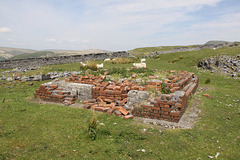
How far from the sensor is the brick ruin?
5.48 meters

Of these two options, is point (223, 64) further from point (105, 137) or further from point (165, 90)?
point (105, 137)

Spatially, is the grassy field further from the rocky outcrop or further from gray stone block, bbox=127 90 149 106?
the rocky outcrop

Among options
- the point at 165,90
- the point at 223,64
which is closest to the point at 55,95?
the point at 165,90

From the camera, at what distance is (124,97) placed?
22.6 ft

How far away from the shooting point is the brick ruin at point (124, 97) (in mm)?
5484

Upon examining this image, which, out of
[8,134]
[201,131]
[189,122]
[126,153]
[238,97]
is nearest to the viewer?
[126,153]

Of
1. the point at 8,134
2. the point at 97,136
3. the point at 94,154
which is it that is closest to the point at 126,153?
the point at 94,154

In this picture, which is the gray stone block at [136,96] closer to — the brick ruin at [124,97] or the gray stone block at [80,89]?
the brick ruin at [124,97]

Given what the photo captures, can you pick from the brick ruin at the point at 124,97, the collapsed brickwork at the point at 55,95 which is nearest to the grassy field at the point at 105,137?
the brick ruin at the point at 124,97

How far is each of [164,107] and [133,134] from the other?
1573 mm

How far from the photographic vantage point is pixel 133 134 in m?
4.53

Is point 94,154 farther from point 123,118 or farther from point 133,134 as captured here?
point 123,118

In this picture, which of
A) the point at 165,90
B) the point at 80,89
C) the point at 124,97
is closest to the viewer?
the point at 165,90

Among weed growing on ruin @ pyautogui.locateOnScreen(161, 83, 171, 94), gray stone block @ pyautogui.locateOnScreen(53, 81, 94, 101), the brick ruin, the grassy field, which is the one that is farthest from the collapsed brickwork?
weed growing on ruin @ pyautogui.locateOnScreen(161, 83, 171, 94)
